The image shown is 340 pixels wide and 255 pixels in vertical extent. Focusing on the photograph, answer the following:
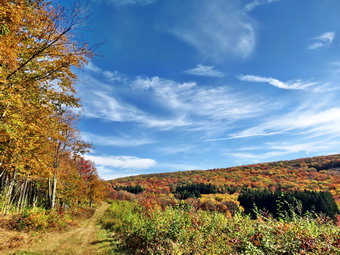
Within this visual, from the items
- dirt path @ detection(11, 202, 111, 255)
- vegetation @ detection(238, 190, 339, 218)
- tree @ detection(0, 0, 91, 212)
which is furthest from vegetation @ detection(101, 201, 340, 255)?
vegetation @ detection(238, 190, 339, 218)

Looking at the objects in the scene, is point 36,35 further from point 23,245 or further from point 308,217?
point 308,217

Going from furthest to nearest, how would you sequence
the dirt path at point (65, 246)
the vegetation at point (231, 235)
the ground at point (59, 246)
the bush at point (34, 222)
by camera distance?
the bush at point (34, 222) < the dirt path at point (65, 246) < the ground at point (59, 246) < the vegetation at point (231, 235)

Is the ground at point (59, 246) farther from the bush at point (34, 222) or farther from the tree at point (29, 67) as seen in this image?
the tree at point (29, 67)

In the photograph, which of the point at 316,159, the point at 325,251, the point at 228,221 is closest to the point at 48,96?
the point at 228,221

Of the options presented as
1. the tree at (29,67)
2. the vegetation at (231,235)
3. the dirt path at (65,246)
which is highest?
the tree at (29,67)

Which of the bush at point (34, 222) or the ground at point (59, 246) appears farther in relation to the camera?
the bush at point (34, 222)

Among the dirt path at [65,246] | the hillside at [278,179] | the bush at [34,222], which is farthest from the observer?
the hillside at [278,179]

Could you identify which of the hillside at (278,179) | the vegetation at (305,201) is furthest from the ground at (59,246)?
the hillside at (278,179)

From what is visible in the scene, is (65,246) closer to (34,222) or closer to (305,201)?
(34,222)

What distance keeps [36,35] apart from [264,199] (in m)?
54.4

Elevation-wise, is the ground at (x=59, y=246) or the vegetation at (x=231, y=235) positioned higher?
the vegetation at (x=231, y=235)

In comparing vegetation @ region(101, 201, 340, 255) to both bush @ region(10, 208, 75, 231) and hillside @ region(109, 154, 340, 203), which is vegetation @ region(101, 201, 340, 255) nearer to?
bush @ region(10, 208, 75, 231)

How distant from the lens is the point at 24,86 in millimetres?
6859

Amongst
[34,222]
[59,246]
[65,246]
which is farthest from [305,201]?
[34,222]
